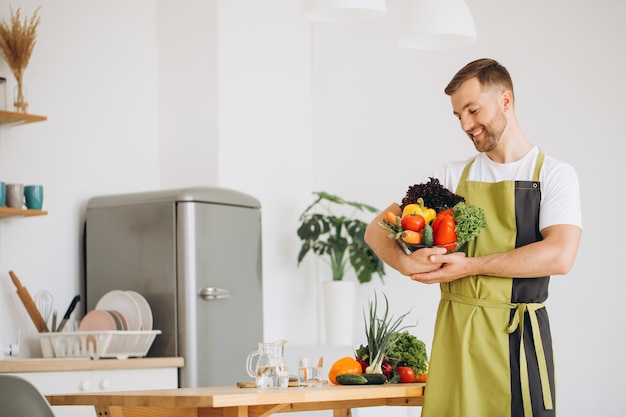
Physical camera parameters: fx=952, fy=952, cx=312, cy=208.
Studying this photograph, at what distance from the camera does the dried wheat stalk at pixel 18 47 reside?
427 centimetres

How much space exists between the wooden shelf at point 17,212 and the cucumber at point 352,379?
201 cm

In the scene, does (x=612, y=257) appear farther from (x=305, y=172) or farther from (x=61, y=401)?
(x=61, y=401)

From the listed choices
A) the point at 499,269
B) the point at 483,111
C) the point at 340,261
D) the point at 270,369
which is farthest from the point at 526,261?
the point at 340,261

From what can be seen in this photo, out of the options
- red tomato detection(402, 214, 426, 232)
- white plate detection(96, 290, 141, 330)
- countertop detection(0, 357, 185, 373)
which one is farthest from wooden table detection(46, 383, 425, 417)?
white plate detection(96, 290, 141, 330)

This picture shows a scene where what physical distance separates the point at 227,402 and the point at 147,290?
7.50 feet

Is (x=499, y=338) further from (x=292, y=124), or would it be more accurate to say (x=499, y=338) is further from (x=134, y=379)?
(x=292, y=124)

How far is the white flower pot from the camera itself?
200 inches

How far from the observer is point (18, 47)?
14.0 ft

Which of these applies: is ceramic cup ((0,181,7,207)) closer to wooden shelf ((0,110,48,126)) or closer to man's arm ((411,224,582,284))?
wooden shelf ((0,110,48,126))

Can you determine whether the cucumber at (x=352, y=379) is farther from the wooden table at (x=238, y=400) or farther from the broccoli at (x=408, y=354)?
the broccoli at (x=408, y=354)

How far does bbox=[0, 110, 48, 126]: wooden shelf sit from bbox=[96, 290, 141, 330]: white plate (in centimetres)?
86

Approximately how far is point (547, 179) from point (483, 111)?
0.82ft

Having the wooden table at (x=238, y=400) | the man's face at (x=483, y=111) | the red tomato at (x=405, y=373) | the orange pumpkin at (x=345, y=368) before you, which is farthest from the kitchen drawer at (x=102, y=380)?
the man's face at (x=483, y=111)

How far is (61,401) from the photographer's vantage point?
2.64 meters
